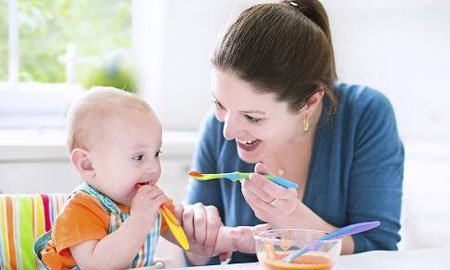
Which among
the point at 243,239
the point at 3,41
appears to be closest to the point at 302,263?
the point at 243,239

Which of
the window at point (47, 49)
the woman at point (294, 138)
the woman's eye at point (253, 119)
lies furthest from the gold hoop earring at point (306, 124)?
the window at point (47, 49)

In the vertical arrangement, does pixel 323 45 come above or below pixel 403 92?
above

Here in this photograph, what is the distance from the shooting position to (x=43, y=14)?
102 inches

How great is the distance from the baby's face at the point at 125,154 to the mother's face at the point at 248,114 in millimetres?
240

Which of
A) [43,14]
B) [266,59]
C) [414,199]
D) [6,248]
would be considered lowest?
[414,199]

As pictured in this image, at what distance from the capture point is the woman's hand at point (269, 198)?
1.29 meters

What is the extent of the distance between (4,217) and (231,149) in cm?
68

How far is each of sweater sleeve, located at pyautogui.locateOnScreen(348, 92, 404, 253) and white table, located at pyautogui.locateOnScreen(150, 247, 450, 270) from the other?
0.24 metres

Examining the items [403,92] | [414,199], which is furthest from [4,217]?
[403,92]

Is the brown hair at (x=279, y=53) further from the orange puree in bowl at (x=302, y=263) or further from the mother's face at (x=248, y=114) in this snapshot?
the orange puree in bowl at (x=302, y=263)

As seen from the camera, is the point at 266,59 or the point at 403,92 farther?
the point at 403,92

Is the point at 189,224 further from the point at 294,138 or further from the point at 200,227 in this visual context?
the point at 294,138

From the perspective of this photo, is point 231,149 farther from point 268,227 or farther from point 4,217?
point 4,217

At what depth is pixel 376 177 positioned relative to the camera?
1.64 meters
